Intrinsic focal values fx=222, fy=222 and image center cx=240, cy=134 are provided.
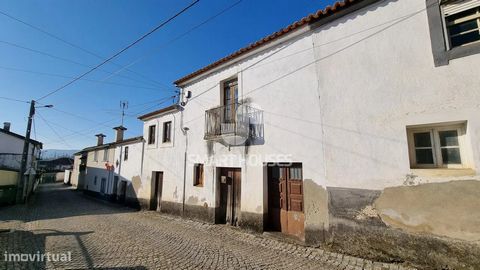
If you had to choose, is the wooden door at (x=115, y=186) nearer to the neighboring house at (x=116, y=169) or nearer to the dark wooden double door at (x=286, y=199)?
the neighboring house at (x=116, y=169)

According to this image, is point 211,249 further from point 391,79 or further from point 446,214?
point 391,79

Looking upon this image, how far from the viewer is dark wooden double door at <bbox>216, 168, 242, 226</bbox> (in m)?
8.89

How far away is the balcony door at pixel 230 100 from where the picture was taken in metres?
9.03

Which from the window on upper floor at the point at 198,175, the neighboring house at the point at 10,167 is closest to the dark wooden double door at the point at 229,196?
the window on upper floor at the point at 198,175

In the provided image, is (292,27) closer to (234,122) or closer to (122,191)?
(234,122)

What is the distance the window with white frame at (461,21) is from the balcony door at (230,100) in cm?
617

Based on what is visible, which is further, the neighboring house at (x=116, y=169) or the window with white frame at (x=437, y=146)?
the neighboring house at (x=116, y=169)

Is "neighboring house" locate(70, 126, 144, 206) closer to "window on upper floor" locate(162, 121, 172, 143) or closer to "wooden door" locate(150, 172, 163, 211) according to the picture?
"wooden door" locate(150, 172, 163, 211)

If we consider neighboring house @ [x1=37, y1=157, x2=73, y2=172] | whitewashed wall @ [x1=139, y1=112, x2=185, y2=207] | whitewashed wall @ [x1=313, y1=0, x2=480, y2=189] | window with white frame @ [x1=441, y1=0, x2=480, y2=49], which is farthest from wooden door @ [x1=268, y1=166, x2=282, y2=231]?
neighboring house @ [x1=37, y1=157, x2=73, y2=172]

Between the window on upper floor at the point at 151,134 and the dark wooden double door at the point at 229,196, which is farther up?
the window on upper floor at the point at 151,134

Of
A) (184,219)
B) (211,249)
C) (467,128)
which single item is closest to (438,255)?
(467,128)

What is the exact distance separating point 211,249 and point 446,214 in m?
5.55

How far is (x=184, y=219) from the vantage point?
33.9 feet

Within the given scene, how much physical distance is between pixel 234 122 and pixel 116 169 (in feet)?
43.5
